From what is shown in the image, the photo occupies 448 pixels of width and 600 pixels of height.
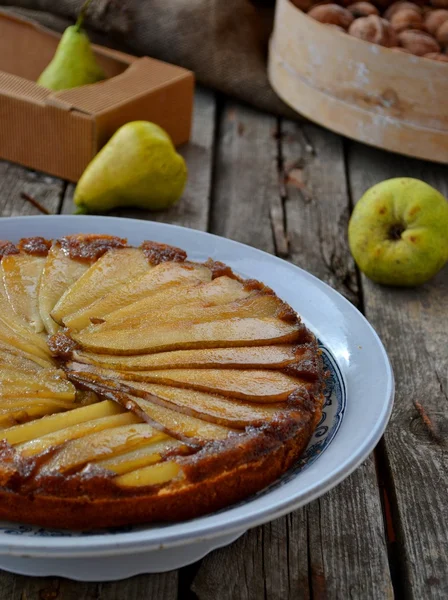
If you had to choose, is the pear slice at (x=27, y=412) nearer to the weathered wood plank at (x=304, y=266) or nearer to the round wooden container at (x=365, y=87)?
the weathered wood plank at (x=304, y=266)

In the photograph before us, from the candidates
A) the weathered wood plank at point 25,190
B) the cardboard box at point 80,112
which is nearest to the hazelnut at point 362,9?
the cardboard box at point 80,112

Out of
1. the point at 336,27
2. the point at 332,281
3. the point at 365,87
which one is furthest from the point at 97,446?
the point at 336,27

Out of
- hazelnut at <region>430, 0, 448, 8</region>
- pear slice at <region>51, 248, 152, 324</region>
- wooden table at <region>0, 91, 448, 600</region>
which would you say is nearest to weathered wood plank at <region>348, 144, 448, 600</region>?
wooden table at <region>0, 91, 448, 600</region>

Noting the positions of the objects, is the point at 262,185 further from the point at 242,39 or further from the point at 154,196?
the point at 242,39

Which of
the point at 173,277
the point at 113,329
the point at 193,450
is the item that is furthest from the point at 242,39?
the point at 193,450

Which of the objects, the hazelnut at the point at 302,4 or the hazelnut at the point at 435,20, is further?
the hazelnut at the point at 302,4

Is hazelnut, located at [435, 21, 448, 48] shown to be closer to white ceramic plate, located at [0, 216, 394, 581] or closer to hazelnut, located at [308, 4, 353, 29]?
hazelnut, located at [308, 4, 353, 29]

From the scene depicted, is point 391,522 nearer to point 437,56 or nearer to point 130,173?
point 130,173
